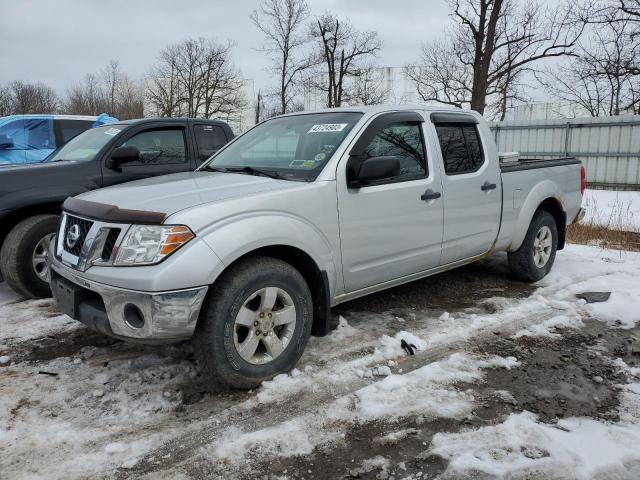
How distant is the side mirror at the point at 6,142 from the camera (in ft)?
27.2

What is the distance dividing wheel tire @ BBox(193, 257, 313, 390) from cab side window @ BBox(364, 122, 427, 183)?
122 centimetres

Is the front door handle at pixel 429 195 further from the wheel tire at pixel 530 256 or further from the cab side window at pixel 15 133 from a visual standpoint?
A: the cab side window at pixel 15 133

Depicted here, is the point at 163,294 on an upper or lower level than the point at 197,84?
lower

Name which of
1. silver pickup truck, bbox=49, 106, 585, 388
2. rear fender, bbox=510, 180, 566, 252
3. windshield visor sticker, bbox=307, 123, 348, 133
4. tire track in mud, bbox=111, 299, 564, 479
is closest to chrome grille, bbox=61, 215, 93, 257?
silver pickup truck, bbox=49, 106, 585, 388

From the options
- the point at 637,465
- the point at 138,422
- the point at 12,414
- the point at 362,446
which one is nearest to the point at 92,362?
the point at 12,414

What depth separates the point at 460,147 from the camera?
4441 mm

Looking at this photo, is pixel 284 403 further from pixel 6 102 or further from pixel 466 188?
pixel 6 102

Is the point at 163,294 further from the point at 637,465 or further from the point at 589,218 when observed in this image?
the point at 589,218

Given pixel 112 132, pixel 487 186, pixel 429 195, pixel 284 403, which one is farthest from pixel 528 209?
pixel 112 132

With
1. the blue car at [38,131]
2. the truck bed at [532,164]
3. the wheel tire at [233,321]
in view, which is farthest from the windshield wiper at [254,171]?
the blue car at [38,131]

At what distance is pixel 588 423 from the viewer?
2.64 meters

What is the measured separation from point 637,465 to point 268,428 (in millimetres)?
1790

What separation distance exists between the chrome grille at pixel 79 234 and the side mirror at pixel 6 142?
6.42 m

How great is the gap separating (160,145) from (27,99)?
161ft
